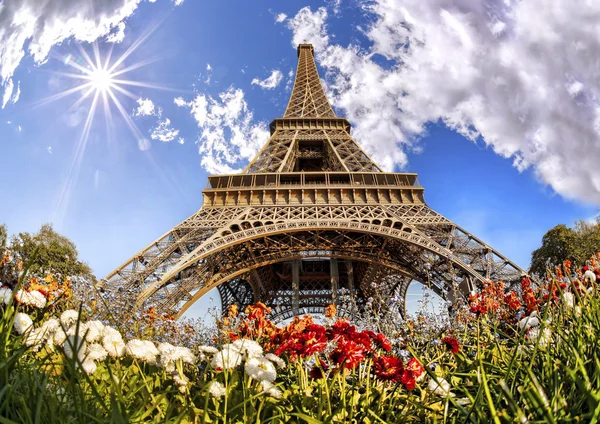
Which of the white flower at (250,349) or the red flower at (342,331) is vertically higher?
the red flower at (342,331)

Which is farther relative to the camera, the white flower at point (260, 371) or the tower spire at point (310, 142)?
the tower spire at point (310, 142)

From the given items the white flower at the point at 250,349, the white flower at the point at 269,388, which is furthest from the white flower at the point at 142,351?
the white flower at the point at 269,388

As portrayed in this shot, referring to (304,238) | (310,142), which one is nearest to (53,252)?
(304,238)

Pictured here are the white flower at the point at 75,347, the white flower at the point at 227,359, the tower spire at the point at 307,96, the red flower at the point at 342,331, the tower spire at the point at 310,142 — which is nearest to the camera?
the white flower at the point at 75,347

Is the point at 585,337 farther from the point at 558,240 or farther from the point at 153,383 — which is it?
the point at 558,240

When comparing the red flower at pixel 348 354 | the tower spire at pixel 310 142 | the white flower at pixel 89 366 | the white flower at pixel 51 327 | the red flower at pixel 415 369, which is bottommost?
the red flower at pixel 415 369

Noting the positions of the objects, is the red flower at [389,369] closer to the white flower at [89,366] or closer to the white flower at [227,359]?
the white flower at [227,359]

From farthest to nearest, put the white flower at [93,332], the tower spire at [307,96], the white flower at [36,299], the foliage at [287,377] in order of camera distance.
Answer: the tower spire at [307,96] → the white flower at [36,299] → the white flower at [93,332] → the foliage at [287,377]

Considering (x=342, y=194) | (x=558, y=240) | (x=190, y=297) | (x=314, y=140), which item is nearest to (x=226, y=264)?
(x=190, y=297)
